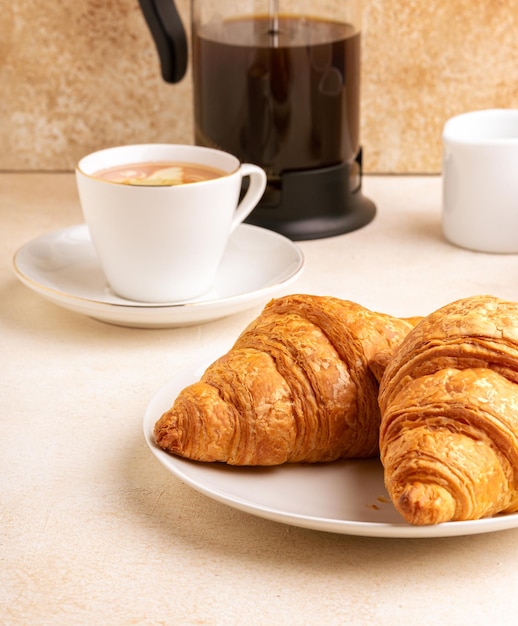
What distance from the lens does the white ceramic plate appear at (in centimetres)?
53

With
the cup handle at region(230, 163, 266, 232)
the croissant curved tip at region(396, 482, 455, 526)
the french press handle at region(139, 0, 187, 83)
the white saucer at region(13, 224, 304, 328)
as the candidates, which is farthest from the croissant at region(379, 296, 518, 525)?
the french press handle at region(139, 0, 187, 83)

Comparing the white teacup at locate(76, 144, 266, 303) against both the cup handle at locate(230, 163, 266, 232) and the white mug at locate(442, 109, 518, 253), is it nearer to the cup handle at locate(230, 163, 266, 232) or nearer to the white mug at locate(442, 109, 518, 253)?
the cup handle at locate(230, 163, 266, 232)

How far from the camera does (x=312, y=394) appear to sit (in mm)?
625

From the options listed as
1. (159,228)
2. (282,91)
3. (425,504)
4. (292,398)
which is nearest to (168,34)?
(282,91)

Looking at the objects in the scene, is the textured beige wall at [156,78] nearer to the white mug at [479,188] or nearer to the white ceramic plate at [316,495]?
the white mug at [479,188]

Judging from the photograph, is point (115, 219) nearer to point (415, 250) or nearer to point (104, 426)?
point (104, 426)

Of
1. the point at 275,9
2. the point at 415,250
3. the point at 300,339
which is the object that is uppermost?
the point at 275,9

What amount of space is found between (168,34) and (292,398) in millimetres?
653

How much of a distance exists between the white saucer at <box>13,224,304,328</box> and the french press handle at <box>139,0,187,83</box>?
0.78 ft

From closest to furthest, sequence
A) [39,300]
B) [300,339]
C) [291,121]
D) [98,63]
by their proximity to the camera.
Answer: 1. [300,339]
2. [39,300]
3. [291,121]
4. [98,63]

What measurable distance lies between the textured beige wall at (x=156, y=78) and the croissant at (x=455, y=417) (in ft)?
2.60

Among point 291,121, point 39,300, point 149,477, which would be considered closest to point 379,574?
point 149,477

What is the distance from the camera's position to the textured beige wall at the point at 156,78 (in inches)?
51.2

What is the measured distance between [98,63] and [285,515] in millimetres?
938
